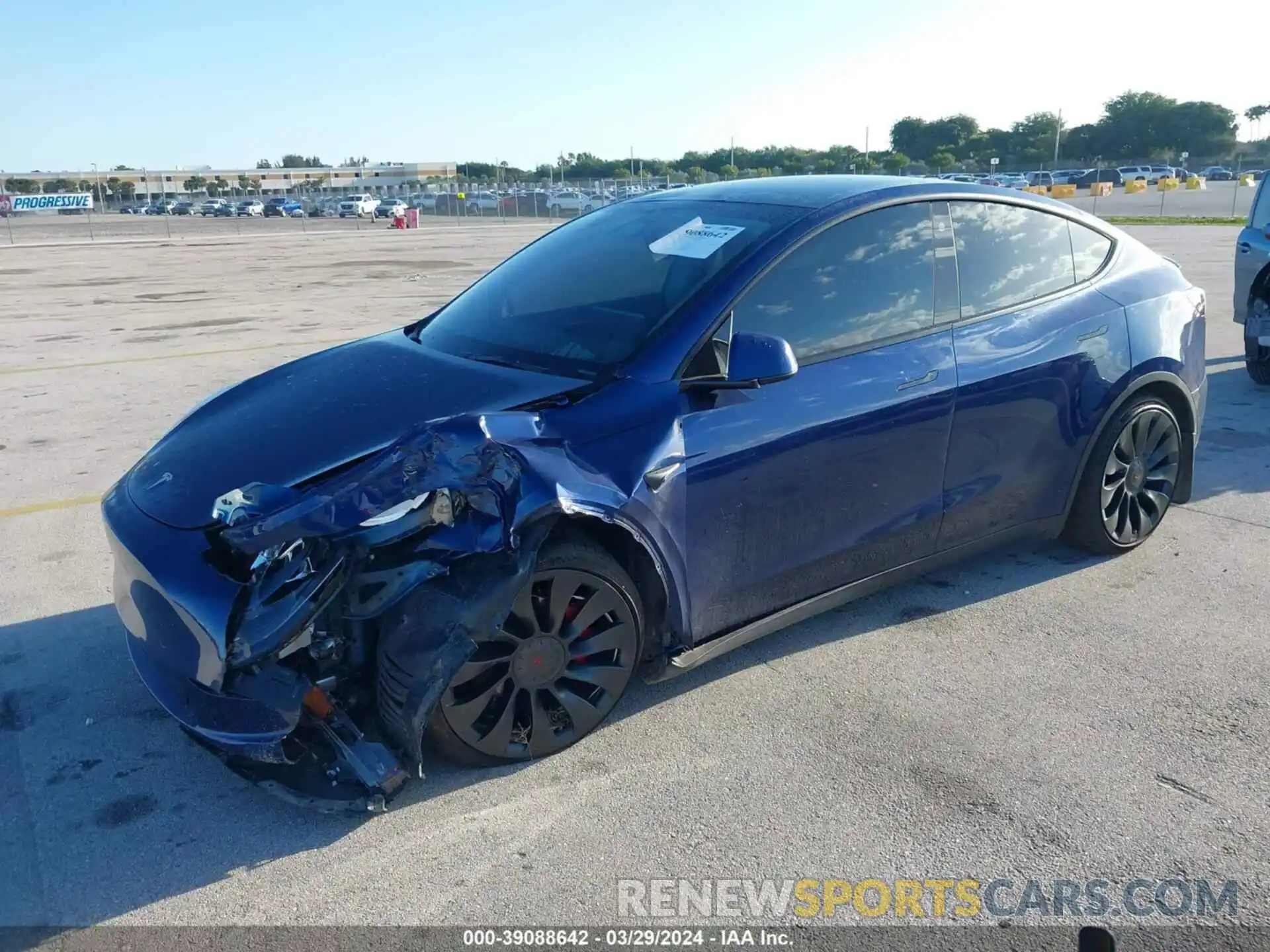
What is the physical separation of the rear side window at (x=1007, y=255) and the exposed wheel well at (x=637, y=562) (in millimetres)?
1759

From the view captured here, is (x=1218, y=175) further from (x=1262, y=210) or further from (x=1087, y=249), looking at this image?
(x=1087, y=249)

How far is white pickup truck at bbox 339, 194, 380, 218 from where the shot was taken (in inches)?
2502

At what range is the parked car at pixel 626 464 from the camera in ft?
9.43

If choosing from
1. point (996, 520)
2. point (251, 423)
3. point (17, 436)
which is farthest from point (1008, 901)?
point (17, 436)

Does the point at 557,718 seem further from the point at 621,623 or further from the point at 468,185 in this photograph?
the point at 468,185

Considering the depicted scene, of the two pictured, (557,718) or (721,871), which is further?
(557,718)

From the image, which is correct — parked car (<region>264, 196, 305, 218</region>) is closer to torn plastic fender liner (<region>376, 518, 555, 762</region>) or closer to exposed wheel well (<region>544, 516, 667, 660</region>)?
exposed wheel well (<region>544, 516, 667, 660</region>)

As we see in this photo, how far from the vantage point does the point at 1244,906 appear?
2.58 m

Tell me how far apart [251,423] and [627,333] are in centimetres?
132

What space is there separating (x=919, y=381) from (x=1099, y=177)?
7446 centimetres

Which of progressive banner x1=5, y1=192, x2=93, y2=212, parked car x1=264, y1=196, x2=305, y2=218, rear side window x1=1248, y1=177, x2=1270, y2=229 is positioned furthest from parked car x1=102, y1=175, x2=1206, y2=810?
progressive banner x1=5, y1=192, x2=93, y2=212

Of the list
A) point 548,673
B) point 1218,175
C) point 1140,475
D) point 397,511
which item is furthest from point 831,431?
point 1218,175

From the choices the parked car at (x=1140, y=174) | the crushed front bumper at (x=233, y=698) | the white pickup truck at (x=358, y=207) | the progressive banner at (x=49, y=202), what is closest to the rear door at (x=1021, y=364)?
the crushed front bumper at (x=233, y=698)

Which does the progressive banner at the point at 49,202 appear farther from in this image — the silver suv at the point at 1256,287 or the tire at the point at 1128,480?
the tire at the point at 1128,480
